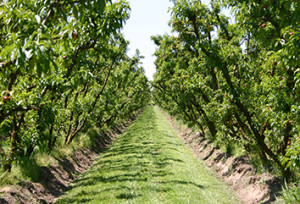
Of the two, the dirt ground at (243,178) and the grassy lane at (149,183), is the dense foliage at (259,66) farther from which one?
the grassy lane at (149,183)

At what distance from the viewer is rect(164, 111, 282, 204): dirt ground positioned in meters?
7.83

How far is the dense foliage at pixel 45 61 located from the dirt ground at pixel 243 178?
6.81 m

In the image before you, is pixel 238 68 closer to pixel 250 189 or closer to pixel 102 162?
pixel 250 189

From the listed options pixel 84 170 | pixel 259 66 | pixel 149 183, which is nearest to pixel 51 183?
pixel 84 170

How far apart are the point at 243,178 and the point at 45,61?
9468 millimetres

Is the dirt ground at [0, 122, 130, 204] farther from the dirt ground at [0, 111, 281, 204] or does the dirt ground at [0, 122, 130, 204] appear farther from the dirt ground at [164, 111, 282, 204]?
the dirt ground at [164, 111, 282, 204]

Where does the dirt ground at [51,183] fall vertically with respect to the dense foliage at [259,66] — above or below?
below

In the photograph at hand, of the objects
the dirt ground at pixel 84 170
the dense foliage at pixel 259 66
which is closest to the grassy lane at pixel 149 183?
the dirt ground at pixel 84 170

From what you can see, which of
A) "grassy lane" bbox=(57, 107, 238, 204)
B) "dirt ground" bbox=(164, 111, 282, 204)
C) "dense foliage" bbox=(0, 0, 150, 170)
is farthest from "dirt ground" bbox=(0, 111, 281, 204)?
"dense foliage" bbox=(0, 0, 150, 170)

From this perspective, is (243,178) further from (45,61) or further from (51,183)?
(45,61)

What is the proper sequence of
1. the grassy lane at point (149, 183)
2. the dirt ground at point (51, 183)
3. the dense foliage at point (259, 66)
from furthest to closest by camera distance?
the grassy lane at point (149, 183)
the dirt ground at point (51, 183)
the dense foliage at point (259, 66)

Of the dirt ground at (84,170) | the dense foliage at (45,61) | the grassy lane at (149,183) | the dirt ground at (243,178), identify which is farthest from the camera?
the dirt ground at (243,178)

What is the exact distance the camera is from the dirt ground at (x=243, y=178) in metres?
7.83

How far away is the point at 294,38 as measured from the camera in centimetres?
379
